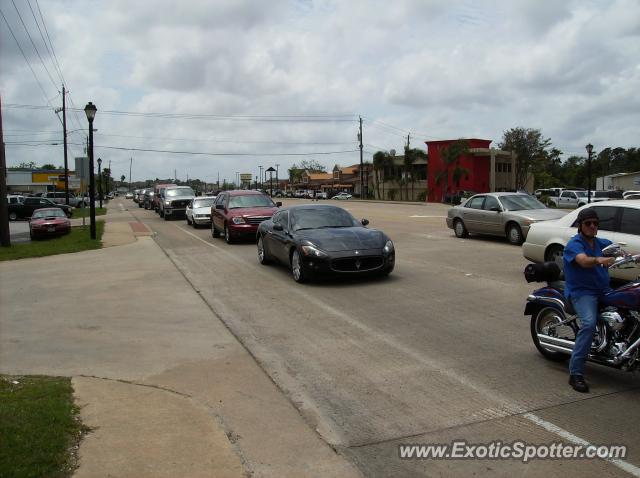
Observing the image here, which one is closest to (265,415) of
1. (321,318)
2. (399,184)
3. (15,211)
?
(321,318)

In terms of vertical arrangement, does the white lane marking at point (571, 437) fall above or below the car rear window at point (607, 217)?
below

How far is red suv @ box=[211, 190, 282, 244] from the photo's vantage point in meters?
18.6

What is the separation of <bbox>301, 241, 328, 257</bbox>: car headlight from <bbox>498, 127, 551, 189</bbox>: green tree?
6485 cm

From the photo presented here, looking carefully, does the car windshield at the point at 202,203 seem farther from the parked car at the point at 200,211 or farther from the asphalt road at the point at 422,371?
the asphalt road at the point at 422,371

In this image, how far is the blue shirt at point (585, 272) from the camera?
5105mm

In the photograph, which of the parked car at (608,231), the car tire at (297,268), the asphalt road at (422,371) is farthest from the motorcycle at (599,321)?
the car tire at (297,268)

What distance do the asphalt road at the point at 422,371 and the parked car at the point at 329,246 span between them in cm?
34

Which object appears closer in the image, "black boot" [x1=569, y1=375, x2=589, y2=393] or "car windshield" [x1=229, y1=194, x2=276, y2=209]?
"black boot" [x1=569, y1=375, x2=589, y2=393]

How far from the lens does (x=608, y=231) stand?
937cm

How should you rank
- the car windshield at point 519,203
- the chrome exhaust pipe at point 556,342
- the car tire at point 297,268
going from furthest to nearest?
the car windshield at point 519,203 < the car tire at point 297,268 < the chrome exhaust pipe at point 556,342

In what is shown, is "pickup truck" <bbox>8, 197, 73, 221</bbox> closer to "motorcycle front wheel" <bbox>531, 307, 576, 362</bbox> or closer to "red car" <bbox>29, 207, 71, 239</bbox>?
"red car" <bbox>29, 207, 71, 239</bbox>

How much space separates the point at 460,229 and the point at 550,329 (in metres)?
13.3

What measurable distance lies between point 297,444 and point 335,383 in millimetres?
1312

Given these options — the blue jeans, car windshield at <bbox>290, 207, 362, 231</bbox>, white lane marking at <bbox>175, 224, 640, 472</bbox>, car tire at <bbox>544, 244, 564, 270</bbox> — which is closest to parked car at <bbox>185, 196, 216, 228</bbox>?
car windshield at <bbox>290, 207, 362, 231</bbox>
